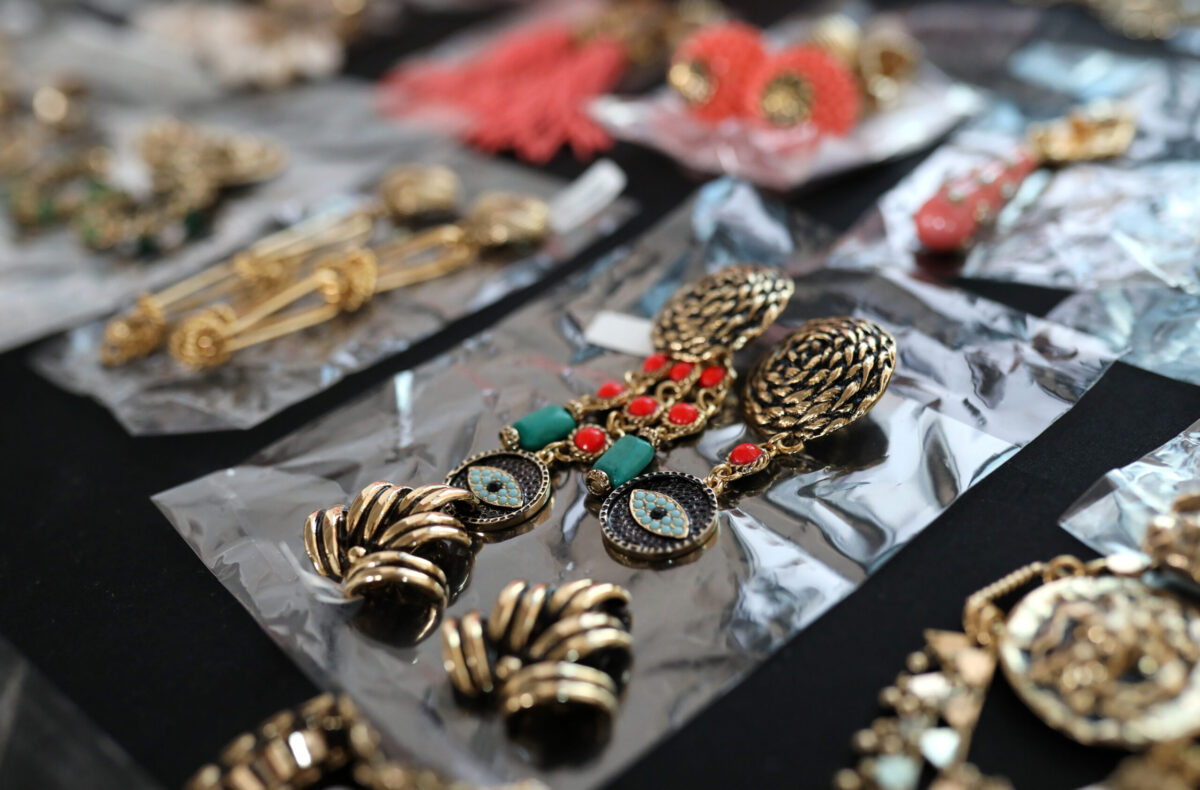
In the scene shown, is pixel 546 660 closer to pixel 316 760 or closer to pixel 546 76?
pixel 316 760

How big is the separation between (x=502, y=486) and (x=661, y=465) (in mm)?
286

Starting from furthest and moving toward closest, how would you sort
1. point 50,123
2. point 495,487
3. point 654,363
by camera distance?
point 50,123 → point 654,363 → point 495,487

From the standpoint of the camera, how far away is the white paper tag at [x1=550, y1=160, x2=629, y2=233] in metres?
2.39

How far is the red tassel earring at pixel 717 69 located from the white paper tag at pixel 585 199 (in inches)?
12.1

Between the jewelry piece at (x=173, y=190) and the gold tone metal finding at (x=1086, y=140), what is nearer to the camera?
the gold tone metal finding at (x=1086, y=140)

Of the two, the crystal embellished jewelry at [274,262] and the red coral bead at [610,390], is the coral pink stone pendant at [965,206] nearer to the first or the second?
the red coral bead at [610,390]

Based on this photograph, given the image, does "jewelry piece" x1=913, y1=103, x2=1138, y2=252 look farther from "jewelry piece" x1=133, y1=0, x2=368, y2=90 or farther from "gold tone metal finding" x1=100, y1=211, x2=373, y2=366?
"jewelry piece" x1=133, y1=0, x2=368, y2=90

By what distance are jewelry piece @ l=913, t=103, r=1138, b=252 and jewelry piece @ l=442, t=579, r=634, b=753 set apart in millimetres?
1189

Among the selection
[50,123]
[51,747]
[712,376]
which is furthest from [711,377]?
[50,123]

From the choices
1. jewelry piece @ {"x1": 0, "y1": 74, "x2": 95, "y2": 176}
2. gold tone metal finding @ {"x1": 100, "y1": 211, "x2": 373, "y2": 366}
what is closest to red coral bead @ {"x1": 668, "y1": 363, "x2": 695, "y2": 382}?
gold tone metal finding @ {"x1": 100, "y1": 211, "x2": 373, "y2": 366}

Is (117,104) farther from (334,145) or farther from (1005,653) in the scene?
(1005,653)

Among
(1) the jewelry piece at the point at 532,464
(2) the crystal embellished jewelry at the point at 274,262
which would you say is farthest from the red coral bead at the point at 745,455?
(2) the crystal embellished jewelry at the point at 274,262

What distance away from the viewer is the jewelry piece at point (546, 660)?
1180 millimetres

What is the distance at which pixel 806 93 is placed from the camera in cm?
236
